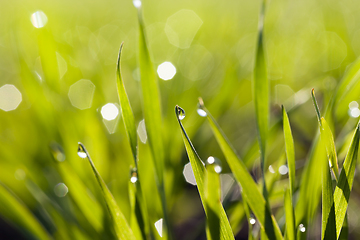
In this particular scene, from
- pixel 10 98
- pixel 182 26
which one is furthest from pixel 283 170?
pixel 182 26

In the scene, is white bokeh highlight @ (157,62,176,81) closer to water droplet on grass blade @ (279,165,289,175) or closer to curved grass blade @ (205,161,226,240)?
water droplet on grass blade @ (279,165,289,175)

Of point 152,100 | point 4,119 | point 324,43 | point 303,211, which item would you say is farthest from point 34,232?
point 324,43

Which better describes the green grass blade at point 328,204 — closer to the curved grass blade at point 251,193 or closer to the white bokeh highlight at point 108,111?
the curved grass blade at point 251,193

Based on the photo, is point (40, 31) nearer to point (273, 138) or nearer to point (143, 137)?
point (143, 137)

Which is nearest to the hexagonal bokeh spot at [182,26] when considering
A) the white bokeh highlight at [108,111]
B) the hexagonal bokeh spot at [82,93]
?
the hexagonal bokeh spot at [82,93]

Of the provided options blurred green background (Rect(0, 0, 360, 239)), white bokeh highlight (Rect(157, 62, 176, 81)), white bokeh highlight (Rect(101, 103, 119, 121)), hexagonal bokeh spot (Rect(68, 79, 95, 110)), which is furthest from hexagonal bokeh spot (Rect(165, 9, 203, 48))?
white bokeh highlight (Rect(101, 103, 119, 121))

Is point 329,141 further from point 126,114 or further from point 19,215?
point 19,215
